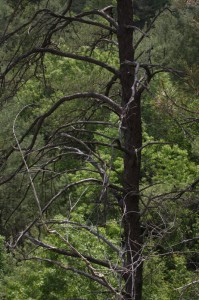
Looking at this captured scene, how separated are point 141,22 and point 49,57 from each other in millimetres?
16431

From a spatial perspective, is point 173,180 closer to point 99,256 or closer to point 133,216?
point 99,256

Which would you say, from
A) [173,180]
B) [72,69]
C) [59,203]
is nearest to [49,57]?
[72,69]

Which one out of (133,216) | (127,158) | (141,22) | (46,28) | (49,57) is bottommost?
(133,216)

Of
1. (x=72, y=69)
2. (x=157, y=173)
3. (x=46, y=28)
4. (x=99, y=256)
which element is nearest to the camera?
(x=46, y=28)

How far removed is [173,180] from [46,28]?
1601 centimetres

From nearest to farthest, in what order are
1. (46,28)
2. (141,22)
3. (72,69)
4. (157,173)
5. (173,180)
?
(46,28) → (173,180) → (157,173) → (72,69) → (141,22)

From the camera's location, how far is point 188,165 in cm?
2383

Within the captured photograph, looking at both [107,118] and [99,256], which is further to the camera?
[107,118]

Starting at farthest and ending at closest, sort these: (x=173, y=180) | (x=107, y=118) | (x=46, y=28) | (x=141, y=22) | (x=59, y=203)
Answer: (x=141, y=22), (x=107, y=118), (x=59, y=203), (x=173, y=180), (x=46, y=28)

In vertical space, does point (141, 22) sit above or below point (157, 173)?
above

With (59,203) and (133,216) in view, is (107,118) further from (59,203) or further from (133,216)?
(133,216)

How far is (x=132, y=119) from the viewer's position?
18.1 ft

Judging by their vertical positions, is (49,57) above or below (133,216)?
above

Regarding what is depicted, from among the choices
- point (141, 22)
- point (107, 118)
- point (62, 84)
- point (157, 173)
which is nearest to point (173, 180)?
point (157, 173)
